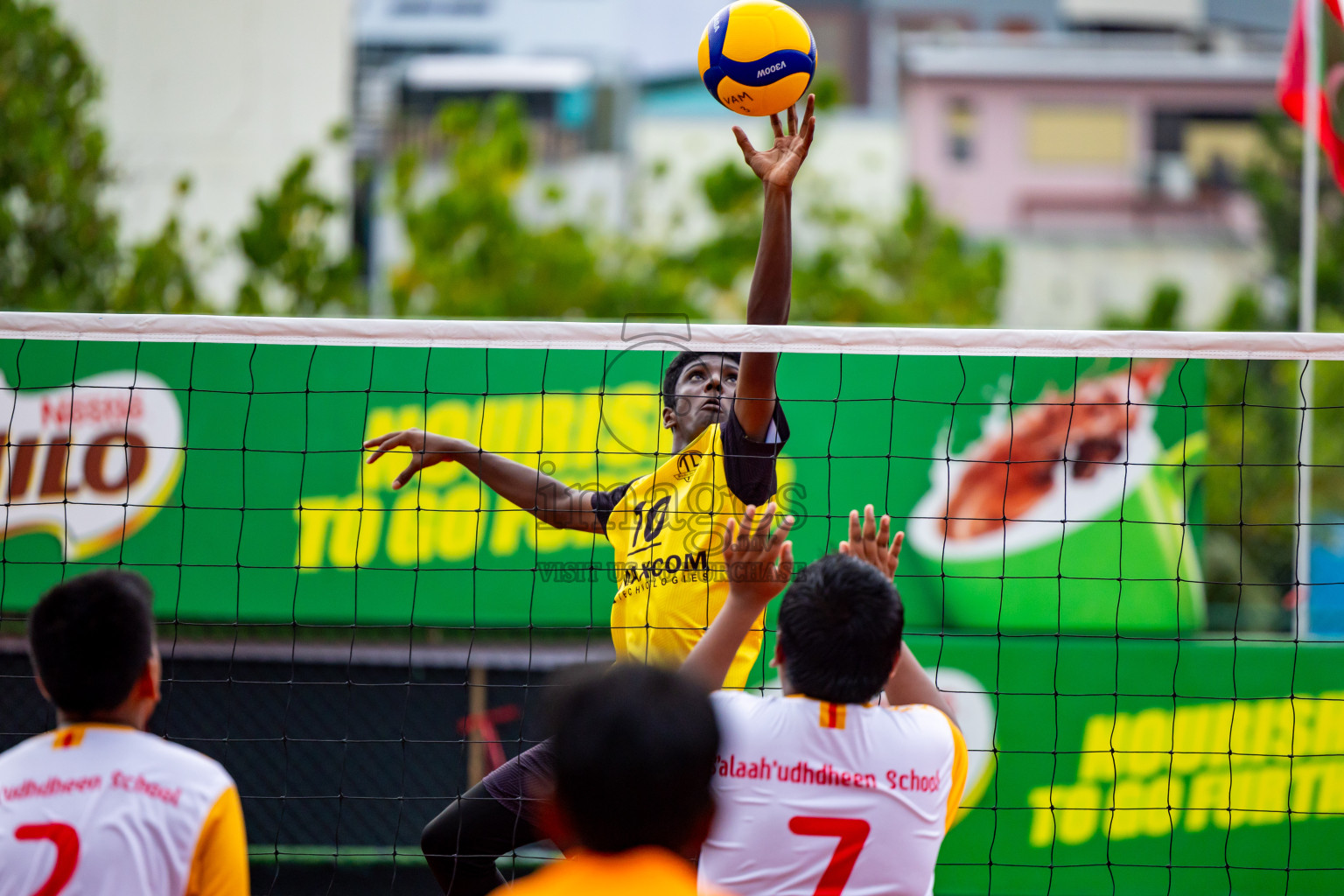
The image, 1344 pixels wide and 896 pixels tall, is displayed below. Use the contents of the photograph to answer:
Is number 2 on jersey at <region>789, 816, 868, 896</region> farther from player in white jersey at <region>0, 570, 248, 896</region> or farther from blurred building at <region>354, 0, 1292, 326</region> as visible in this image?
blurred building at <region>354, 0, 1292, 326</region>

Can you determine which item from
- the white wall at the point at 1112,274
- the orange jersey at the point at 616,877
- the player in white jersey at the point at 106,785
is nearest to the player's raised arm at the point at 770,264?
the player in white jersey at the point at 106,785

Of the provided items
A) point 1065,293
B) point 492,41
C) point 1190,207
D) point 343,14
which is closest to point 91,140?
point 343,14

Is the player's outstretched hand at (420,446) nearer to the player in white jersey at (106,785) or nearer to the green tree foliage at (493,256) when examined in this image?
the player in white jersey at (106,785)

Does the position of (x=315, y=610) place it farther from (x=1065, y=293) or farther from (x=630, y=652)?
(x=1065, y=293)

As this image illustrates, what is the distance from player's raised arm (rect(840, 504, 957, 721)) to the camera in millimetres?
2898

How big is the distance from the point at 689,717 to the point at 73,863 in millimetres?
1275

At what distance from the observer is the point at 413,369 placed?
302 inches


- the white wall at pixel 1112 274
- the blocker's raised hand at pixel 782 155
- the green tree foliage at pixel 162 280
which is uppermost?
the white wall at pixel 1112 274

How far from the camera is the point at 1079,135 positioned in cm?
3291

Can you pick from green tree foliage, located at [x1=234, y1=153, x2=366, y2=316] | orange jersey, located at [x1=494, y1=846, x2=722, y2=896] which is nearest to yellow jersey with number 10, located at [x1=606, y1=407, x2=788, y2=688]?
orange jersey, located at [x1=494, y1=846, x2=722, y2=896]

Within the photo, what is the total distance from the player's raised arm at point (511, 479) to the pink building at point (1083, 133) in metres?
29.4

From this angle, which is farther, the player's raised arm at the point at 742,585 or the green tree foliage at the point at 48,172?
the green tree foliage at the point at 48,172

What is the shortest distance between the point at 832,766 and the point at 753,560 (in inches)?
24.5

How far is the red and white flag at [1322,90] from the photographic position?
8.67 metres
